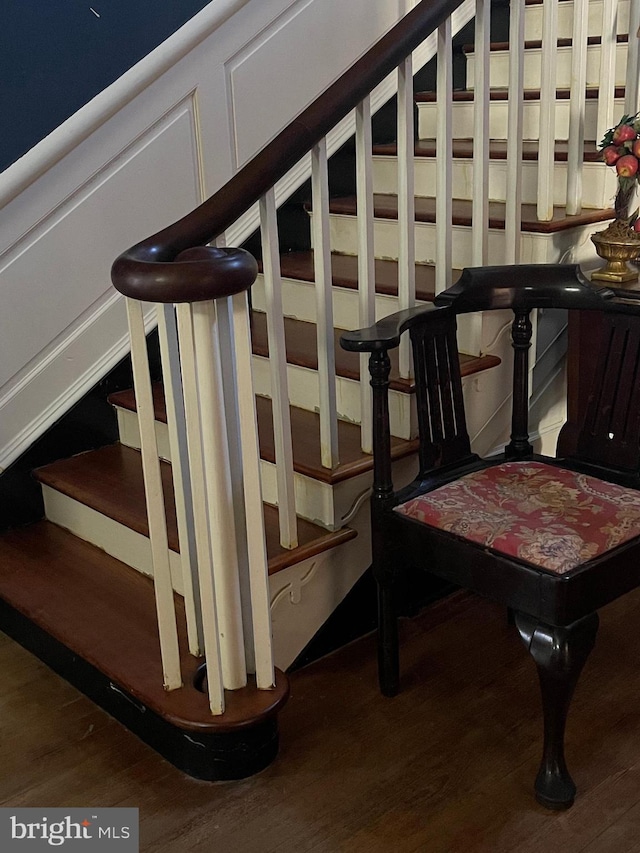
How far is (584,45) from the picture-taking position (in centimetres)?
242

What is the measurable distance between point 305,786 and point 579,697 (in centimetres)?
69

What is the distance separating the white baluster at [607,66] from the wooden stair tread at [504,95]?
0.69 ft

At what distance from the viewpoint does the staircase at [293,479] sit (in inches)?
79.0

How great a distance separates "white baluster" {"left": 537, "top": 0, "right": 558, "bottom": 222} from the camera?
2330mm

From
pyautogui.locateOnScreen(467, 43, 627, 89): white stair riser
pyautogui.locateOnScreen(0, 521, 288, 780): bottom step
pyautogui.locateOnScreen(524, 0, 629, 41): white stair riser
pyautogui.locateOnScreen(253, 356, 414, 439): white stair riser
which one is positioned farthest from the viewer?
pyautogui.locateOnScreen(524, 0, 629, 41): white stair riser

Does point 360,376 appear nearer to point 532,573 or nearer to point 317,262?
point 317,262

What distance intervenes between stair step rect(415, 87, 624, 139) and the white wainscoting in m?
0.53

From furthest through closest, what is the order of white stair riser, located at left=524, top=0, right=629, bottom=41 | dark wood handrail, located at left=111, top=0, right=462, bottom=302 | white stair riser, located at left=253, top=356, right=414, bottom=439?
1. white stair riser, located at left=524, top=0, right=629, bottom=41
2. white stair riser, located at left=253, top=356, right=414, bottom=439
3. dark wood handrail, located at left=111, top=0, right=462, bottom=302

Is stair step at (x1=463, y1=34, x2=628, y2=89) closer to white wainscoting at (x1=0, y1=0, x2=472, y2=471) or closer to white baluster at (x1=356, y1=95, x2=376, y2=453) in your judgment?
white wainscoting at (x1=0, y1=0, x2=472, y2=471)

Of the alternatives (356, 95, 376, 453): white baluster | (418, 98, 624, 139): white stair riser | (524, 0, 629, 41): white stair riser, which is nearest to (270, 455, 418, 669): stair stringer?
(356, 95, 376, 453): white baluster

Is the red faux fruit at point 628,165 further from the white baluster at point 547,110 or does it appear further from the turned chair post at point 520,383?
the turned chair post at point 520,383

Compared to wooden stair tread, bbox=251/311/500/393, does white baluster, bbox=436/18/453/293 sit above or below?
above

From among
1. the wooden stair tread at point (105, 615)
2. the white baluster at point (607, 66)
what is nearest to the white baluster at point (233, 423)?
the wooden stair tread at point (105, 615)

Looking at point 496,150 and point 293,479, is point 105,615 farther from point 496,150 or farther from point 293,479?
point 496,150
